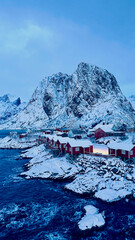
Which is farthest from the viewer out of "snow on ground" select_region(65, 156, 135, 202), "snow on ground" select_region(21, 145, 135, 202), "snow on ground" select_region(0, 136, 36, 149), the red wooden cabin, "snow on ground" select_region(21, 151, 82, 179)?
"snow on ground" select_region(0, 136, 36, 149)

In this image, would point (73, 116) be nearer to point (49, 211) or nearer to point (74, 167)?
point (74, 167)

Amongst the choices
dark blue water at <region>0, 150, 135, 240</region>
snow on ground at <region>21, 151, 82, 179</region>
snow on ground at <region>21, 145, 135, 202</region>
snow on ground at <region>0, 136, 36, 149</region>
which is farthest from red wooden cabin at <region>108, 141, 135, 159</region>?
snow on ground at <region>0, 136, 36, 149</region>

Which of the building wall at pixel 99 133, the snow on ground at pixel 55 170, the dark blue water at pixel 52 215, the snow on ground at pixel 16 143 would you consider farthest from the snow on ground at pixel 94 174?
the snow on ground at pixel 16 143

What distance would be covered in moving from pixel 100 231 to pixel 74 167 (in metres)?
19.1

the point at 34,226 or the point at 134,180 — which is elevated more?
the point at 134,180

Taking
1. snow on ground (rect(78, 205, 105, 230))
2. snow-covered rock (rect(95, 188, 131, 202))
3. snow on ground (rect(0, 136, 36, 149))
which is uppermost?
snow on ground (rect(0, 136, 36, 149))

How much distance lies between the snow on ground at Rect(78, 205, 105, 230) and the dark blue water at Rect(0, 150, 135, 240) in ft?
1.96

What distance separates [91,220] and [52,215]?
5.49 metres

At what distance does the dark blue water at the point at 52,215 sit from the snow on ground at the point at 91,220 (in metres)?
0.60

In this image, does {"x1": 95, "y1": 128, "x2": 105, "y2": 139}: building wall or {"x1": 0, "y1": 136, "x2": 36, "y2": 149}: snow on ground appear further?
{"x1": 0, "y1": 136, "x2": 36, "y2": 149}: snow on ground

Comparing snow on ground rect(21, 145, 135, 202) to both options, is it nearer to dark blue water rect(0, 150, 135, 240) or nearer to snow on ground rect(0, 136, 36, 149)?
dark blue water rect(0, 150, 135, 240)

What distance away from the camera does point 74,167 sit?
3647 centimetres

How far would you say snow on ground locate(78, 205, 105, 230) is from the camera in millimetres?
18188

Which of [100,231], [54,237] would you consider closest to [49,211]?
[54,237]
